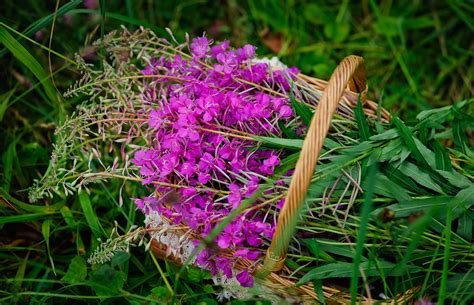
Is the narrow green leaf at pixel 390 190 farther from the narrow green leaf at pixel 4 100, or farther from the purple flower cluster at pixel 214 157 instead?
the narrow green leaf at pixel 4 100

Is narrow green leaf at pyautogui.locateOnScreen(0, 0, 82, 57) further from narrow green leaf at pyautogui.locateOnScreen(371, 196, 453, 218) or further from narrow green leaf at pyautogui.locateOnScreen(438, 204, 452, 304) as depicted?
narrow green leaf at pyautogui.locateOnScreen(438, 204, 452, 304)

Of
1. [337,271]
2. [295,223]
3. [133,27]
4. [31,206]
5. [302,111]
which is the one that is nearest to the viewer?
[295,223]

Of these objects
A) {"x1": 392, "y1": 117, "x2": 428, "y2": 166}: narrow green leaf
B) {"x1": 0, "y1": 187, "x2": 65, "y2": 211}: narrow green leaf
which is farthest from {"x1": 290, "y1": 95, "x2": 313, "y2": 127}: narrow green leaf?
{"x1": 0, "y1": 187, "x2": 65, "y2": 211}: narrow green leaf

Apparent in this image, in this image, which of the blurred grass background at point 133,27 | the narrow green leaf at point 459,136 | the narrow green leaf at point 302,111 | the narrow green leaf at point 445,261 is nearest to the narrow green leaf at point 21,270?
the blurred grass background at point 133,27

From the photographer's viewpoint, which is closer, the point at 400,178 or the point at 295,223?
the point at 295,223

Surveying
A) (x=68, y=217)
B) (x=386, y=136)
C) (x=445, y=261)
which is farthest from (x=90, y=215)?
(x=445, y=261)

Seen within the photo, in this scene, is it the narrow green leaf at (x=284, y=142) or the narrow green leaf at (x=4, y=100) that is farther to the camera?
the narrow green leaf at (x=4, y=100)

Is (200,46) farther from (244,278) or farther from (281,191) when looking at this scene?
(244,278)
